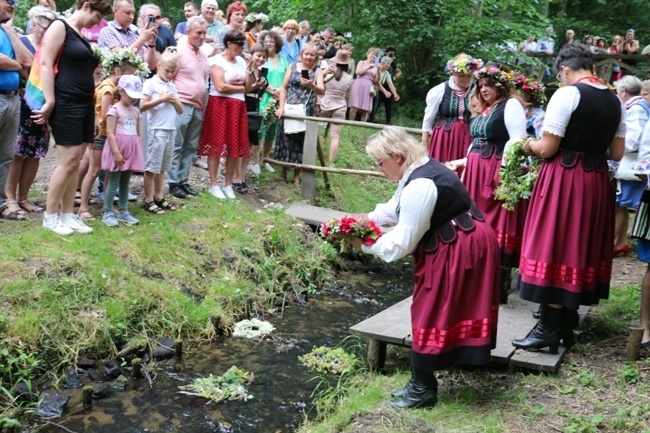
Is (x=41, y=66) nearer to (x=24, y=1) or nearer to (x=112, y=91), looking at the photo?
(x=112, y=91)

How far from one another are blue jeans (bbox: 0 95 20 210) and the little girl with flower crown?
84 cm

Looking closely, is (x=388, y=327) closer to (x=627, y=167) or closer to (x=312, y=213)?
(x=312, y=213)

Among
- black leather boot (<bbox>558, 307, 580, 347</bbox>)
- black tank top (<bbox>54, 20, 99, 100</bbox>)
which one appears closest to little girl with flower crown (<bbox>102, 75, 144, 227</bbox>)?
black tank top (<bbox>54, 20, 99, 100</bbox>)

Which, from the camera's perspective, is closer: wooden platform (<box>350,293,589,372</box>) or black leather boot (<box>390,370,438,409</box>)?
black leather boot (<box>390,370,438,409</box>)

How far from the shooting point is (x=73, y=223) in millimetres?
6988

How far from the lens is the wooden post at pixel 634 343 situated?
521 centimetres

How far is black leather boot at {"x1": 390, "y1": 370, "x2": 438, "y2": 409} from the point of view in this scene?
15.3 feet

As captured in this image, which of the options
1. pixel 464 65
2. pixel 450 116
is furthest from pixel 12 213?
pixel 464 65

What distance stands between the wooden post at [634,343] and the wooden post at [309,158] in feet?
18.8

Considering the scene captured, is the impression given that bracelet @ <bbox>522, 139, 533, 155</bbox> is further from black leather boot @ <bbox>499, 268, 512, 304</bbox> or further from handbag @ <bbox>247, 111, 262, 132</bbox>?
handbag @ <bbox>247, 111, 262, 132</bbox>

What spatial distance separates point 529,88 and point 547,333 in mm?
2132

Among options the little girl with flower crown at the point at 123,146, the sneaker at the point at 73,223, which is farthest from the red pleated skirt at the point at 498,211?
the sneaker at the point at 73,223

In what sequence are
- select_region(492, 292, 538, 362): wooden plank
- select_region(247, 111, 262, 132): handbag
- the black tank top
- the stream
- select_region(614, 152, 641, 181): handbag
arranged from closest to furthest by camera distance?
the stream → select_region(492, 292, 538, 362): wooden plank → the black tank top → select_region(614, 152, 641, 181): handbag → select_region(247, 111, 262, 132): handbag

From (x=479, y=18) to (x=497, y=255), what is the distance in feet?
41.0
